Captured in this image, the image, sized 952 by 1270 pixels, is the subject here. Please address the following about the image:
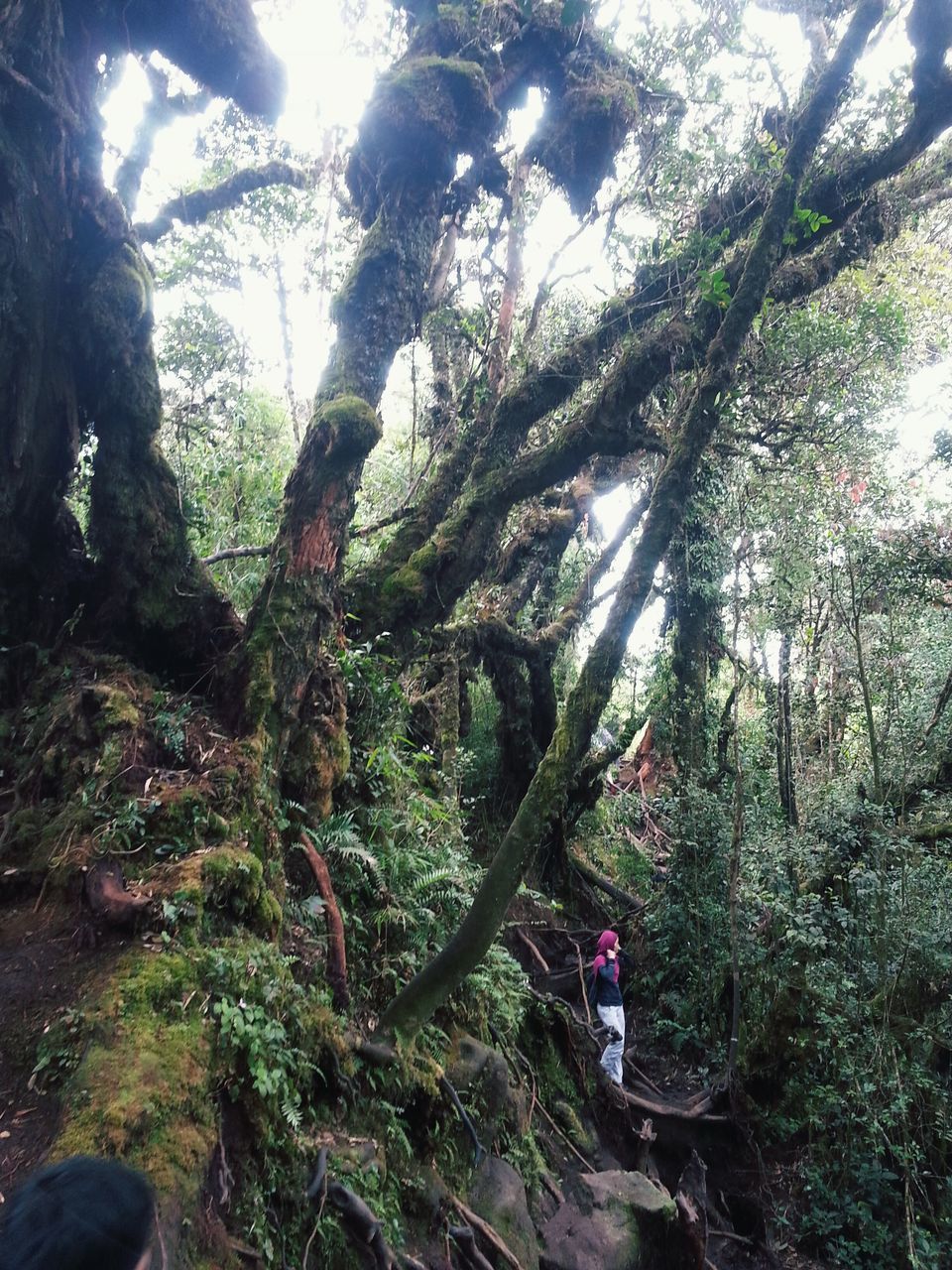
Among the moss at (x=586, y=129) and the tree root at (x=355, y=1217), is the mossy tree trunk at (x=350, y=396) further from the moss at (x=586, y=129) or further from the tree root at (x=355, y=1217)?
the tree root at (x=355, y=1217)

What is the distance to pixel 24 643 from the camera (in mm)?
5375

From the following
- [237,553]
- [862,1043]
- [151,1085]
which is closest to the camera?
[151,1085]

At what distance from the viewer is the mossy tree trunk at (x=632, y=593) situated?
4898mm

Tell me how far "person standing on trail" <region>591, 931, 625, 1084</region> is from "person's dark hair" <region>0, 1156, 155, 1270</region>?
8178 millimetres

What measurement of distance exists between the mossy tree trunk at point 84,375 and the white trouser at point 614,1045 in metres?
6.60

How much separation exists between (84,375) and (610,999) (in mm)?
8650

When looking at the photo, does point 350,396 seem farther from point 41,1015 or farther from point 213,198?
point 41,1015

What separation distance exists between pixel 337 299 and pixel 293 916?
18.1ft

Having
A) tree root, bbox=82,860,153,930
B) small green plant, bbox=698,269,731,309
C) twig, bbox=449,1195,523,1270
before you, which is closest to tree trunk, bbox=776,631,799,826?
small green plant, bbox=698,269,731,309

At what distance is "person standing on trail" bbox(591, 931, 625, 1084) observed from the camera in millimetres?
8875

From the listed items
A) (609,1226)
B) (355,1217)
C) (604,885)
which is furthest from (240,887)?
(604,885)

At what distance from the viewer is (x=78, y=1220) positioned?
168cm

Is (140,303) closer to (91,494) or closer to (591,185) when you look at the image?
(91,494)

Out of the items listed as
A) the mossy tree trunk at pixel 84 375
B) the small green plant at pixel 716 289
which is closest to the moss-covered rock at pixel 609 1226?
the mossy tree trunk at pixel 84 375
